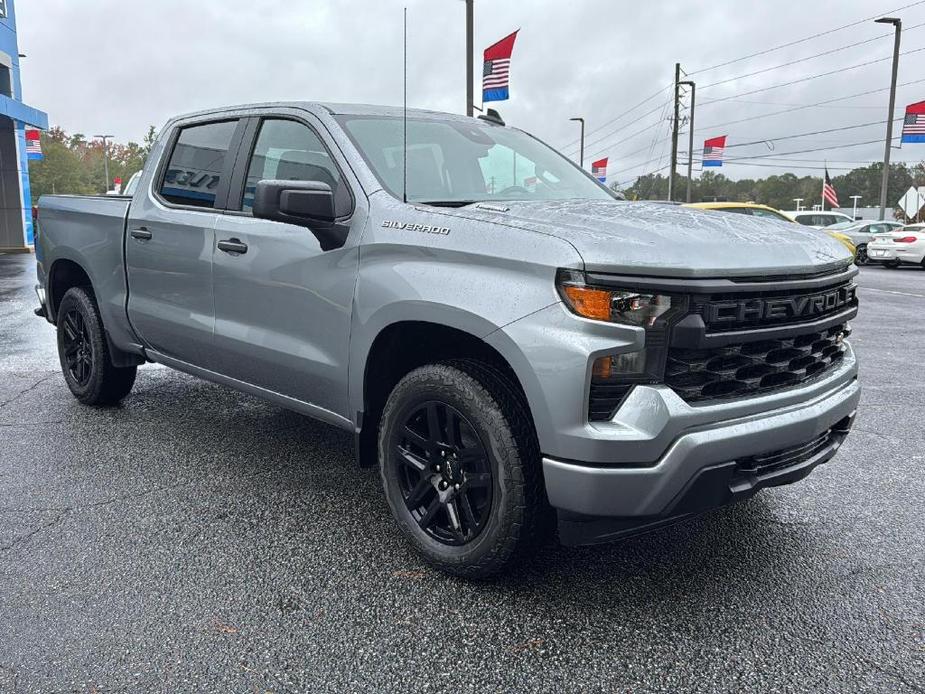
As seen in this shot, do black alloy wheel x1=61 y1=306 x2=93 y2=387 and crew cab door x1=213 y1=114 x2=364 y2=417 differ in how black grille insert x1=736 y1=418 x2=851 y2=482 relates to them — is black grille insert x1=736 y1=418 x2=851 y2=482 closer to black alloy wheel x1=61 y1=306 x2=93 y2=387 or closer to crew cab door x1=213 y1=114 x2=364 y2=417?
crew cab door x1=213 y1=114 x2=364 y2=417

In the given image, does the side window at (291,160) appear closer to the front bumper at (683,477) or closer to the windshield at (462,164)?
the windshield at (462,164)

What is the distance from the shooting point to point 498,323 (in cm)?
269

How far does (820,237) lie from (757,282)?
81 cm

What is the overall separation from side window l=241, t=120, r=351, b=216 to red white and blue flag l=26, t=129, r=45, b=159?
1204 inches

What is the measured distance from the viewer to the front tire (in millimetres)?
2730

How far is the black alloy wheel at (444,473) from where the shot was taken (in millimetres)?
2869

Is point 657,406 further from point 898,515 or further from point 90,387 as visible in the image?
point 90,387

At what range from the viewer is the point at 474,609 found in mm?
2807

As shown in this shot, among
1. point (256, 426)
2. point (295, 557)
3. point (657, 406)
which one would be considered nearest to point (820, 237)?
point (657, 406)

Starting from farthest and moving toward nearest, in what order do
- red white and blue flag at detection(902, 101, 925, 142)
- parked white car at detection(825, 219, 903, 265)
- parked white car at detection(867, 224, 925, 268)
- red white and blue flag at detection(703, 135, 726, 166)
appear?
red white and blue flag at detection(703, 135, 726, 166) < red white and blue flag at detection(902, 101, 925, 142) < parked white car at detection(825, 219, 903, 265) < parked white car at detection(867, 224, 925, 268)

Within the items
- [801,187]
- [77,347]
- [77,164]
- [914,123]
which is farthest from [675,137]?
[801,187]

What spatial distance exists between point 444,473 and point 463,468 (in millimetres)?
129

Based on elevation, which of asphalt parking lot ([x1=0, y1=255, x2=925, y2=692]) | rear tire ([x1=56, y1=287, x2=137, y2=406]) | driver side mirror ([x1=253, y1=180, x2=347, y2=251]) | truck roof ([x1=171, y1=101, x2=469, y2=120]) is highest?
truck roof ([x1=171, y1=101, x2=469, y2=120])

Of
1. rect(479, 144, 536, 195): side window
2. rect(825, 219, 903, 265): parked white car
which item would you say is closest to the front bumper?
rect(479, 144, 536, 195): side window
